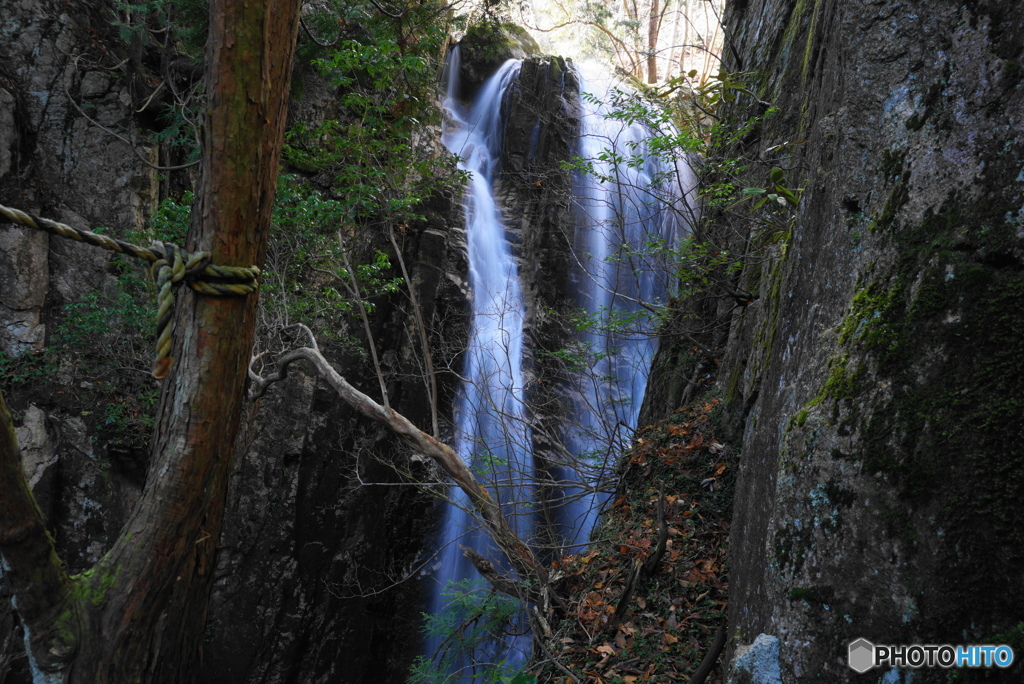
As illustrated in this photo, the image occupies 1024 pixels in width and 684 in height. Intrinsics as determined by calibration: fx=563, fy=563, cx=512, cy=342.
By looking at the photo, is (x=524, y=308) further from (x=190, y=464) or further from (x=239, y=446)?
(x=190, y=464)

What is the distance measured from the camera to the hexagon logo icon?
185 centimetres

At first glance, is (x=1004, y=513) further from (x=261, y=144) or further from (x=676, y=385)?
(x=676, y=385)

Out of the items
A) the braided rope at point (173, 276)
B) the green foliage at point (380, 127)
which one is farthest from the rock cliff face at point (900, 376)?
the green foliage at point (380, 127)

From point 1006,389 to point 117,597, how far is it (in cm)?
279

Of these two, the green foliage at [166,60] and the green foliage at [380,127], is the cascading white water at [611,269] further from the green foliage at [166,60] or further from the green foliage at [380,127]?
the green foliage at [166,60]

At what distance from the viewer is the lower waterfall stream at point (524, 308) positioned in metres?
8.13

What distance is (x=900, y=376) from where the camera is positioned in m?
2.02

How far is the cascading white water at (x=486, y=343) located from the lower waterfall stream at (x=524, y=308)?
0.03 m

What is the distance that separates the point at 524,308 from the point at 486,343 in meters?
1.88

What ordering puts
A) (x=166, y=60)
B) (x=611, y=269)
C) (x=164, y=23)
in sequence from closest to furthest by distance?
(x=164, y=23) → (x=166, y=60) → (x=611, y=269)

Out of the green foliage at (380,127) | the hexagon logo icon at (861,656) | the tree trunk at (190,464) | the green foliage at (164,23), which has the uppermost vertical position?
Answer: the green foliage at (164,23)

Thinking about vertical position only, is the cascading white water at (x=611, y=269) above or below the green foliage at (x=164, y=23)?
below

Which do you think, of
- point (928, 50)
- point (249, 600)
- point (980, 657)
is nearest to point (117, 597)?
point (980, 657)

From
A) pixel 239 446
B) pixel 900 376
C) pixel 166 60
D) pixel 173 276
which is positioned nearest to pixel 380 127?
pixel 166 60
